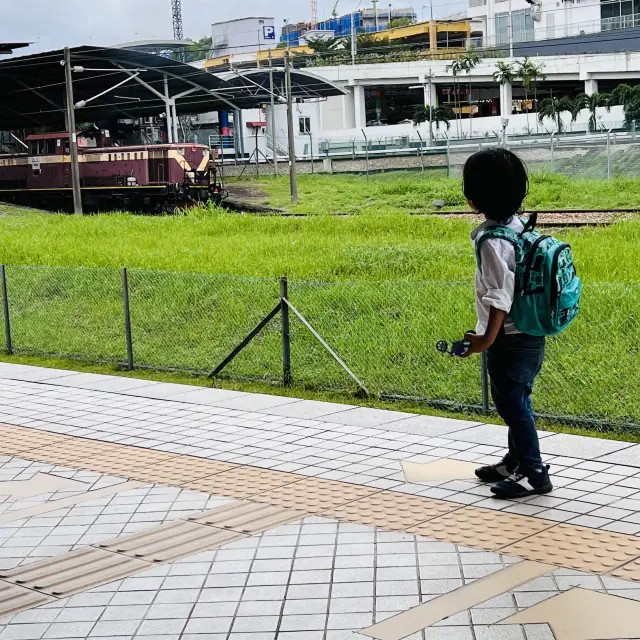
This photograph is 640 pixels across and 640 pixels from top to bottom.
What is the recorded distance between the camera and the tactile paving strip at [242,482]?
685 cm

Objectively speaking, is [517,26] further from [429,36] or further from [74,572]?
[74,572]

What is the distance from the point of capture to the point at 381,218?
24.6 metres

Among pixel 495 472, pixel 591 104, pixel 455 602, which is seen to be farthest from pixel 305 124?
pixel 455 602

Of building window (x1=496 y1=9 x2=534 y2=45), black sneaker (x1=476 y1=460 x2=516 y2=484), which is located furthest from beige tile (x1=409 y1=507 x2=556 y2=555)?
building window (x1=496 y1=9 x2=534 y2=45)

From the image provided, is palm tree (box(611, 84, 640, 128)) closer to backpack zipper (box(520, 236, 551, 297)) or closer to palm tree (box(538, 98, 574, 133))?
palm tree (box(538, 98, 574, 133))

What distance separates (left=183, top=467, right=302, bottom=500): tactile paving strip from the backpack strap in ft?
6.85

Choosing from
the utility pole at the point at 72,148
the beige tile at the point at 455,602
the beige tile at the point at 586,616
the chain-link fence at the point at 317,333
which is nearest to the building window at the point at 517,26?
the utility pole at the point at 72,148

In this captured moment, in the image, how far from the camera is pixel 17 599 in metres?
5.20

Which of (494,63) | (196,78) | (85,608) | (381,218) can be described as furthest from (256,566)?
(494,63)

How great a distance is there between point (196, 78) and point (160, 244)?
2660 cm

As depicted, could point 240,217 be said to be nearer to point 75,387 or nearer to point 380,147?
point 75,387

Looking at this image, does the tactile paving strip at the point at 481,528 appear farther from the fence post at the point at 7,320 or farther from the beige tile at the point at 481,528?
the fence post at the point at 7,320

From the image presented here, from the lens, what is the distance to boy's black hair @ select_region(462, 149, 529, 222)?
596cm

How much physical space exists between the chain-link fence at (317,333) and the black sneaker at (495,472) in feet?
6.53
